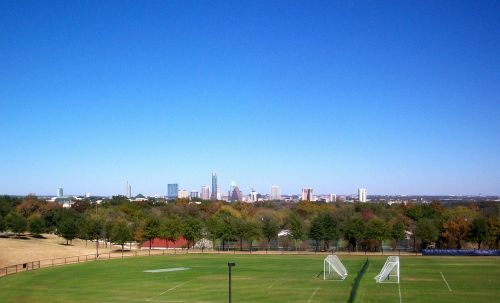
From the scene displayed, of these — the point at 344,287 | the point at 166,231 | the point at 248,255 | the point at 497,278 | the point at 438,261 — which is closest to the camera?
the point at 344,287

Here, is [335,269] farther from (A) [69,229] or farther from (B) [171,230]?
(A) [69,229]

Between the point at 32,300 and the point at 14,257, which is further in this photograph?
the point at 14,257

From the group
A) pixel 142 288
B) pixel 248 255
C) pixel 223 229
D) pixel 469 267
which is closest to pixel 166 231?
pixel 223 229

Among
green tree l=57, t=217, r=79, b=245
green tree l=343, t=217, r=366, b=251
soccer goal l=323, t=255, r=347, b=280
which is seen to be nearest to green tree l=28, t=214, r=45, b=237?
green tree l=57, t=217, r=79, b=245

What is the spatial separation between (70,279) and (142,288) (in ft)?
37.5

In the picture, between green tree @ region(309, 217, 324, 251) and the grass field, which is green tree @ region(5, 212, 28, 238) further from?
green tree @ region(309, 217, 324, 251)

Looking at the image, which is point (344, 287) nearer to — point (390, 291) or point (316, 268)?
point (390, 291)

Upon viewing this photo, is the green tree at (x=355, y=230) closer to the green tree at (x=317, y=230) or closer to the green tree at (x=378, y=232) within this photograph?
the green tree at (x=378, y=232)

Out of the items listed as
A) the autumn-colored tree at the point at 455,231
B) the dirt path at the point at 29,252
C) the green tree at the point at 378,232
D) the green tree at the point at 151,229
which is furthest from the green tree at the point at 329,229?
the dirt path at the point at 29,252

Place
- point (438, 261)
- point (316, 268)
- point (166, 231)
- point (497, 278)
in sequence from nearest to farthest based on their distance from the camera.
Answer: point (497, 278), point (316, 268), point (438, 261), point (166, 231)

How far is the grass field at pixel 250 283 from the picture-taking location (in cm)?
4188

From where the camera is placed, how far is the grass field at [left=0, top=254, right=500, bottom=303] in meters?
41.9

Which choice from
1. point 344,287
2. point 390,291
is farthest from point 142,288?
point 390,291

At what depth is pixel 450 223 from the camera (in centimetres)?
8794
